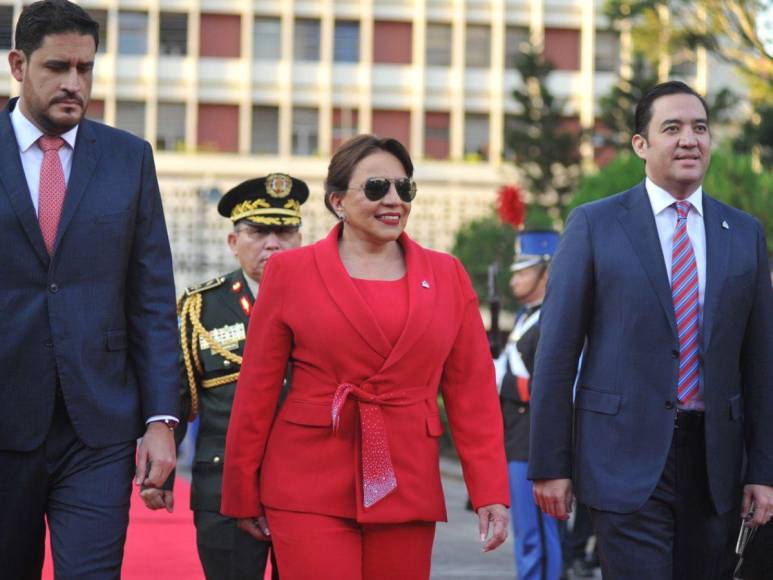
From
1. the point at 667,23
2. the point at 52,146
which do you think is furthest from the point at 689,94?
the point at 667,23

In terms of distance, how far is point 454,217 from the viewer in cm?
4562

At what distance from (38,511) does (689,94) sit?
2.58 metres

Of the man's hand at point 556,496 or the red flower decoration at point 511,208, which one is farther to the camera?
the red flower decoration at point 511,208

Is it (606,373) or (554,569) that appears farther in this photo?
(554,569)

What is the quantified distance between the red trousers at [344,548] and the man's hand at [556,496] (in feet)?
1.62

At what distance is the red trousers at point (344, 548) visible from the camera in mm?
4980

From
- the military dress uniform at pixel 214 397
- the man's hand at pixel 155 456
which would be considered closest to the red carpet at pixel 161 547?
the military dress uniform at pixel 214 397

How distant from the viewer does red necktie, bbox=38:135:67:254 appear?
4875 mm

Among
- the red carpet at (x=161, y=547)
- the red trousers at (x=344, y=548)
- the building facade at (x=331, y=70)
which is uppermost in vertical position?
the building facade at (x=331, y=70)

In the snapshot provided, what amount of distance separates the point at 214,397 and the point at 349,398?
1.43 m

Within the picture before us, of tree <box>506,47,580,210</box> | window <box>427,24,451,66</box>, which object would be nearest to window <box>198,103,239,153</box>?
window <box>427,24,451,66</box>

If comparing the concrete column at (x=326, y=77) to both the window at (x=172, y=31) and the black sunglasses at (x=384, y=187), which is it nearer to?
the window at (x=172, y=31)

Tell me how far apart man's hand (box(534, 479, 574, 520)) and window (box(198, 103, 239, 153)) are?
54069 mm

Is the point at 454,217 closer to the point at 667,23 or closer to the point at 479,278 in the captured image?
the point at 479,278
